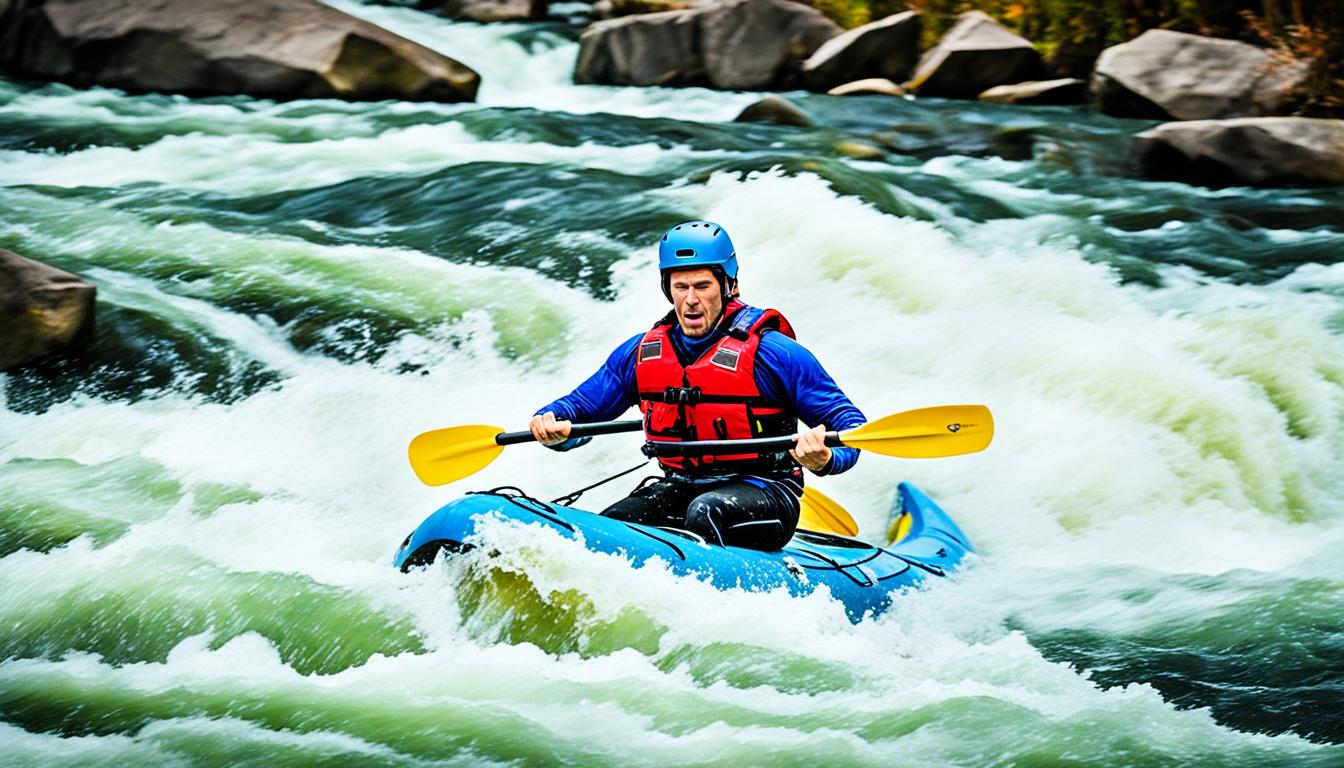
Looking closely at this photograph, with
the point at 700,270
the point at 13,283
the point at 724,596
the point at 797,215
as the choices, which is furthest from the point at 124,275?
the point at 724,596

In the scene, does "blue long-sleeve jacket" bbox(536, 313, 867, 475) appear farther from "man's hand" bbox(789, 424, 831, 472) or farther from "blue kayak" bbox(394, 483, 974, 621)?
"blue kayak" bbox(394, 483, 974, 621)

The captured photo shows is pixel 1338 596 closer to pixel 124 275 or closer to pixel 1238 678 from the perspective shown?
pixel 1238 678

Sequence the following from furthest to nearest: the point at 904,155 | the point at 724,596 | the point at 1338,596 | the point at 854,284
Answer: the point at 904,155 < the point at 854,284 < the point at 1338,596 < the point at 724,596

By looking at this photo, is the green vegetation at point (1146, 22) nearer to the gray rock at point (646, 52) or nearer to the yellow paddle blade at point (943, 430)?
the gray rock at point (646, 52)

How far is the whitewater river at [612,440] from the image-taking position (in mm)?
3553

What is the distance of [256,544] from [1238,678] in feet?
10.8

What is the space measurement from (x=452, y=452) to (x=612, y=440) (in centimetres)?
159

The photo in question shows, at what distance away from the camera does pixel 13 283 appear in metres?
6.21

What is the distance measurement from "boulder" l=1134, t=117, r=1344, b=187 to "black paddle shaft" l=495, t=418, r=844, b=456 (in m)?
6.05

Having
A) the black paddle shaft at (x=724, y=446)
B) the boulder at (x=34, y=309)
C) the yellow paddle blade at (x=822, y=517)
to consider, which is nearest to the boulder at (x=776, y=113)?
the boulder at (x=34, y=309)

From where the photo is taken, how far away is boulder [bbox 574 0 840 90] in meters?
13.0

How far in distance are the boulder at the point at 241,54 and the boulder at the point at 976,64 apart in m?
4.03

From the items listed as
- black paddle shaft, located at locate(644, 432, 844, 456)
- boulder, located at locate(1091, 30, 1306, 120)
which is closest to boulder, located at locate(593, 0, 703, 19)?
boulder, located at locate(1091, 30, 1306, 120)

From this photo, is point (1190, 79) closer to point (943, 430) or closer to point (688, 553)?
point (943, 430)
